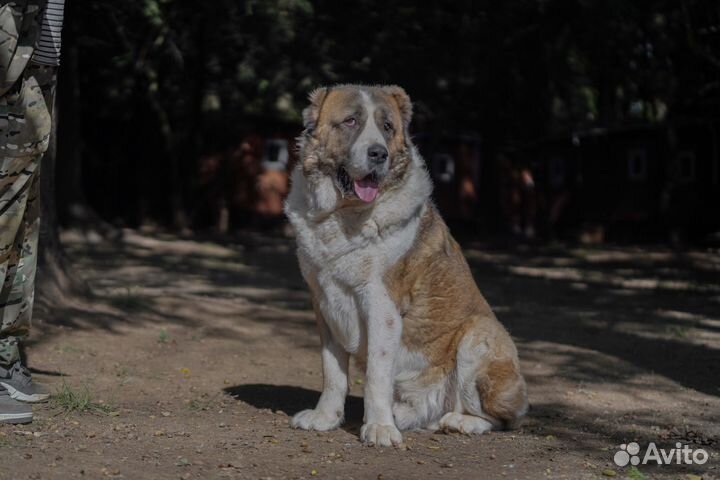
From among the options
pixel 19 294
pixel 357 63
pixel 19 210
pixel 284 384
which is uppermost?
pixel 357 63

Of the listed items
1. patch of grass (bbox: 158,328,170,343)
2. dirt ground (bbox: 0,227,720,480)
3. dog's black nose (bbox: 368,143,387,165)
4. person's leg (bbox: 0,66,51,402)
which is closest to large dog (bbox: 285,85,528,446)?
dog's black nose (bbox: 368,143,387,165)

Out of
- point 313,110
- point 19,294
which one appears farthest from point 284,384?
point 313,110

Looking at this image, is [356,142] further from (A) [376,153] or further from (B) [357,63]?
(B) [357,63]

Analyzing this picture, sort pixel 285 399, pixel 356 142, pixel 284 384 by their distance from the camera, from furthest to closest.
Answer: pixel 284 384, pixel 285 399, pixel 356 142

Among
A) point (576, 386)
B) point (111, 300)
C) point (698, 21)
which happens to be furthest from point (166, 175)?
point (576, 386)

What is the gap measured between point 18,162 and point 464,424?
9.63ft

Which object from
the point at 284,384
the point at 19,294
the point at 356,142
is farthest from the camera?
the point at 284,384

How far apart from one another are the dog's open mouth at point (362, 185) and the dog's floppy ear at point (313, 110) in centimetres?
35

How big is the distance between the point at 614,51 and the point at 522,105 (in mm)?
5780

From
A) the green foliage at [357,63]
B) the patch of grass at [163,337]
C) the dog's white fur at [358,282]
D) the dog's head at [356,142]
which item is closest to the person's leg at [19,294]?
the dog's white fur at [358,282]

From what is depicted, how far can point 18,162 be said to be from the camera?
527 centimetres

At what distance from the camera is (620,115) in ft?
123

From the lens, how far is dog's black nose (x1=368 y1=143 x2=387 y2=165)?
532 cm

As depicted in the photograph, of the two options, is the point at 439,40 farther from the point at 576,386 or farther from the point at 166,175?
the point at 576,386
